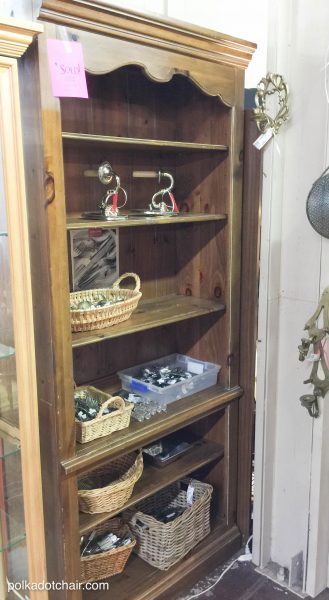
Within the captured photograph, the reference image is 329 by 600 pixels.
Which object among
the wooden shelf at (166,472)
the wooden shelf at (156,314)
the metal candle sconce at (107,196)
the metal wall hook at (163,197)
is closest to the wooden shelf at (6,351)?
the wooden shelf at (156,314)

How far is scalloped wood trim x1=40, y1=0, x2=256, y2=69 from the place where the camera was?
1323 millimetres

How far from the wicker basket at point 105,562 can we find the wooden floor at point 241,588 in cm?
19

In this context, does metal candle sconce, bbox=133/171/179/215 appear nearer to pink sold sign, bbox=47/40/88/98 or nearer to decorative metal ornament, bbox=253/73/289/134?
decorative metal ornament, bbox=253/73/289/134

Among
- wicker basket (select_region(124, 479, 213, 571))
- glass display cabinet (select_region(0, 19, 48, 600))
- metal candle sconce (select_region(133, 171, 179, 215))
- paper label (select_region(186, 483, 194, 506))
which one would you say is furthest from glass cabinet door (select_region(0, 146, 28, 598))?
paper label (select_region(186, 483, 194, 506))

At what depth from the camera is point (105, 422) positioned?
5.43ft

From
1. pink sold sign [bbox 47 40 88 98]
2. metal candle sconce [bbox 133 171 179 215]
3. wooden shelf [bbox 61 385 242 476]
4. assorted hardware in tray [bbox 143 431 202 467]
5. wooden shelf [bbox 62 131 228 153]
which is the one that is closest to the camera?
pink sold sign [bbox 47 40 88 98]

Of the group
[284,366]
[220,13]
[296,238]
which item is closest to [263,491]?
[284,366]

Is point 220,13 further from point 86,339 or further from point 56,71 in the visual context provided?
point 86,339

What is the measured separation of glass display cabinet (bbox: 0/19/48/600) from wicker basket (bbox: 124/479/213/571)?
518 millimetres

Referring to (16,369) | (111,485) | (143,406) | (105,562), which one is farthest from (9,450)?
(105,562)

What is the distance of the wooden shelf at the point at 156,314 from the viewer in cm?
158

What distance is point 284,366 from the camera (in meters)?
1.96

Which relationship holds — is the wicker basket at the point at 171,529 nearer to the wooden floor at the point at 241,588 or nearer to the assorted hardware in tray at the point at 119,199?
the wooden floor at the point at 241,588

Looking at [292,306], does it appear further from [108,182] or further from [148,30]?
[148,30]
